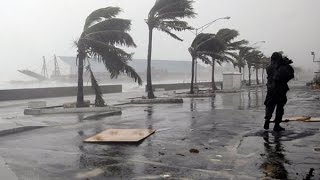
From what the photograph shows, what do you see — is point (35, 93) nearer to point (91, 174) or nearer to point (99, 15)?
point (99, 15)

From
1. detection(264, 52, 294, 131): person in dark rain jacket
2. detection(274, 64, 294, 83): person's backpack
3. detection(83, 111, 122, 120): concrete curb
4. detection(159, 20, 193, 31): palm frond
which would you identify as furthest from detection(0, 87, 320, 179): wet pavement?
detection(159, 20, 193, 31): palm frond

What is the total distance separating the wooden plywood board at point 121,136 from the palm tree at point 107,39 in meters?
8.54

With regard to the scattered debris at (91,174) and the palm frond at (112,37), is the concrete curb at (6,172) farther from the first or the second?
the palm frond at (112,37)

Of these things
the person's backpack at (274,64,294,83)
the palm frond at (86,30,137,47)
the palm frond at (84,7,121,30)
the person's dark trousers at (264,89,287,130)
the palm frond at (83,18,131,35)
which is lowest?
the person's dark trousers at (264,89,287,130)

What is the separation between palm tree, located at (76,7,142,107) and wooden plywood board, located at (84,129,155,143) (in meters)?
8.54

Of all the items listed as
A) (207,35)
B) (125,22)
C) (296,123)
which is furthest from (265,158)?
(207,35)

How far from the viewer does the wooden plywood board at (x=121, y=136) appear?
10242 mm

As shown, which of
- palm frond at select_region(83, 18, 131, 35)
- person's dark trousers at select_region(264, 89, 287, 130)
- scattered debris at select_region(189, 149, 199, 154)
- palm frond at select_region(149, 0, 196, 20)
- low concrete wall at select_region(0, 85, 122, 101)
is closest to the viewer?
scattered debris at select_region(189, 149, 199, 154)

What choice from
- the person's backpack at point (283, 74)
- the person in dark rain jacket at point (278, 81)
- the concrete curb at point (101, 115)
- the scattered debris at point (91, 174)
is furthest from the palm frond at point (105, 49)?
the scattered debris at point (91, 174)

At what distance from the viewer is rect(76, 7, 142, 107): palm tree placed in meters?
20.0

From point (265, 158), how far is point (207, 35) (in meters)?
30.0

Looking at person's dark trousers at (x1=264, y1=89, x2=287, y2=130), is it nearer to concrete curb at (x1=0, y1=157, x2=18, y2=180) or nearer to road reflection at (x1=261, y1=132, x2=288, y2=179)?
road reflection at (x1=261, y1=132, x2=288, y2=179)

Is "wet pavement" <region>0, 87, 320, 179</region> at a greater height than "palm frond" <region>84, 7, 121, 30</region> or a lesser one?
lesser

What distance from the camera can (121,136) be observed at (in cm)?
1086
